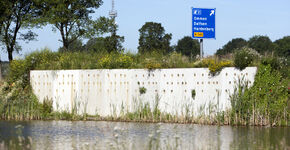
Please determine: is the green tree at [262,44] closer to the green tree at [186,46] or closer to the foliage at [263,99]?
the green tree at [186,46]

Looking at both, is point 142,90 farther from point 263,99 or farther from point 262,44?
point 262,44

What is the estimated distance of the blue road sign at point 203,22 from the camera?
26328 mm

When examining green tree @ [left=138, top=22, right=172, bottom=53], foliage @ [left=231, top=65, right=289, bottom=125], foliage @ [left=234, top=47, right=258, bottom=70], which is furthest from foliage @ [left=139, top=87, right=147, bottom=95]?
green tree @ [left=138, top=22, right=172, bottom=53]

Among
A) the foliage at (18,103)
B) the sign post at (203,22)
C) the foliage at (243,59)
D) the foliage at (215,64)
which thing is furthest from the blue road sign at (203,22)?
the foliage at (18,103)

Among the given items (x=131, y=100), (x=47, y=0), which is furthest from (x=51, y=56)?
(x=47, y=0)

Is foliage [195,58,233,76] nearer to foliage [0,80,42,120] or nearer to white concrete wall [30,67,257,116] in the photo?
white concrete wall [30,67,257,116]

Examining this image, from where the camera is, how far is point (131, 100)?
25000 millimetres

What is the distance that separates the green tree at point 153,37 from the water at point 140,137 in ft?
197

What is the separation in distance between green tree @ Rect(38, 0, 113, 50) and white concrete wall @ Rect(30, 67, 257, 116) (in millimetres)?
18683

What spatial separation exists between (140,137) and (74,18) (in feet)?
103

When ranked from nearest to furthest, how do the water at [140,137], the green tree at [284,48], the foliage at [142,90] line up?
the water at [140,137]
the foliage at [142,90]
the green tree at [284,48]

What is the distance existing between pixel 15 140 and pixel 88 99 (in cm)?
972

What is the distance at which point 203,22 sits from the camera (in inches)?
1043

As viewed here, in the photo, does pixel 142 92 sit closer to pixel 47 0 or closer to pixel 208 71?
pixel 208 71
